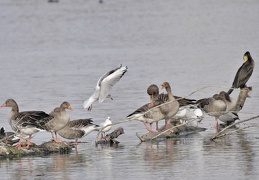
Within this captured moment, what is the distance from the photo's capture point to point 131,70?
94.1 ft

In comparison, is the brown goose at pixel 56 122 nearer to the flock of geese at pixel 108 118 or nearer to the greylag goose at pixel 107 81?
the flock of geese at pixel 108 118

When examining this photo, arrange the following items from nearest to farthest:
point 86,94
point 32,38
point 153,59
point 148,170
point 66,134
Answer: point 148,170, point 66,134, point 86,94, point 153,59, point 32,38

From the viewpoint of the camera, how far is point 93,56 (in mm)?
34375

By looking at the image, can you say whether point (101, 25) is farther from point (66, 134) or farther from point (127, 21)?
point (66, 134)

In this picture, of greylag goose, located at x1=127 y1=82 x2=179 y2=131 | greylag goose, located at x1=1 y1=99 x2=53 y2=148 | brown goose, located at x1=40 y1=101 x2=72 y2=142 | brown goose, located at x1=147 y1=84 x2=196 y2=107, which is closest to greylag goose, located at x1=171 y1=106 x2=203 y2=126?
brown goose, located at x1=147 y1=84 x2=196 y2=107

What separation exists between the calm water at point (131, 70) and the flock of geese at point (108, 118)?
391 millimetres

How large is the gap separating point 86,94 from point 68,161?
9.10m

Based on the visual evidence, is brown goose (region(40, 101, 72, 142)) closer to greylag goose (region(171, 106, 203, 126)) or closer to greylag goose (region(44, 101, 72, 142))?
greylag goose (region(44, 101, 72, 142))

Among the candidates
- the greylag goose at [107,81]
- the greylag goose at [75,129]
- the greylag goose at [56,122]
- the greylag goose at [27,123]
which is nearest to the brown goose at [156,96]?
the greylag goose at [107,81]

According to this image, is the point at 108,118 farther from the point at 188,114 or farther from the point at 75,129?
the point at 188,114

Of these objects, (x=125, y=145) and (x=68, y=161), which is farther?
(x=125, y=145)

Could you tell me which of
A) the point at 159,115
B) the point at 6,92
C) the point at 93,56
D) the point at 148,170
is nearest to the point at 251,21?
the point at 93,56

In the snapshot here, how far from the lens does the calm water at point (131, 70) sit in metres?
13.0

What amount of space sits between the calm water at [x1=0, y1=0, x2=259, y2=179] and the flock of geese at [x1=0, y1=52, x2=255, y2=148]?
0.39 metres
